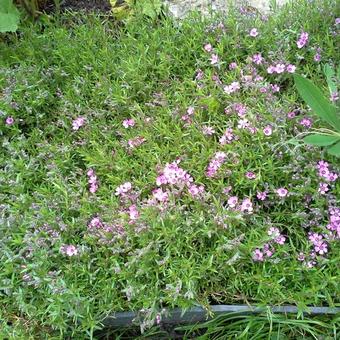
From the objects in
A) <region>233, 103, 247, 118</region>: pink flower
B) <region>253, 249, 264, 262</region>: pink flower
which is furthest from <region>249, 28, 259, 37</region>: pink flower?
<region>253, 249, 264, 262</region>: pink flower

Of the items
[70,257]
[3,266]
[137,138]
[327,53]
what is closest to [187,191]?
[137,138]

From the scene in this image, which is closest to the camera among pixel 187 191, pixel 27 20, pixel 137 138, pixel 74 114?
pixel 187 191

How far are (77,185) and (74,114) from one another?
441mm

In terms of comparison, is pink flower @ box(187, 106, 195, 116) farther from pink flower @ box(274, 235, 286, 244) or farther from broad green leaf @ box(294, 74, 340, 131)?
pink flower @ box(274, 235, 286, 244)

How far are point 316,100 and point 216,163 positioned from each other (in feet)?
1.62

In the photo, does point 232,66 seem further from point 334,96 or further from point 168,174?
point 168,174

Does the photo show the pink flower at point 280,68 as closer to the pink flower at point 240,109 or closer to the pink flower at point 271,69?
the pink flower at point 271,69

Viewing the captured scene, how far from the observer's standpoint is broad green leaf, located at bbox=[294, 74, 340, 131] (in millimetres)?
2066

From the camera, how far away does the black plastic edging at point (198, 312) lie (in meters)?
2.15

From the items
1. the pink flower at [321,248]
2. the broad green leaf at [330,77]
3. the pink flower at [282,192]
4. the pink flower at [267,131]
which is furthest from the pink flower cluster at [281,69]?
the pink flower at [321,248]

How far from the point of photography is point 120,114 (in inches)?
107

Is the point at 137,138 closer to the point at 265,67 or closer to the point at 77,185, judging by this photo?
the point at 77,185

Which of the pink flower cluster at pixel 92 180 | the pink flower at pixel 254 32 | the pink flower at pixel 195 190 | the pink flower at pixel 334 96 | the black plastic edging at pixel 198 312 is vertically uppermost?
the pink flower at pixel 254 32

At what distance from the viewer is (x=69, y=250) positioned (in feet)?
7.34
